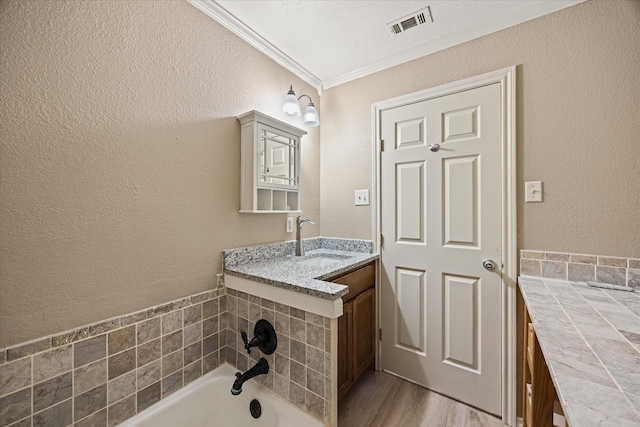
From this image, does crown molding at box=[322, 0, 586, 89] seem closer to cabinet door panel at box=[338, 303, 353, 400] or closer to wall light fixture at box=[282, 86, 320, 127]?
wall light fixture at box=[282, 86, 320, 127]

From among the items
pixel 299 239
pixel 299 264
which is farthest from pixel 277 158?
pixel 299 264

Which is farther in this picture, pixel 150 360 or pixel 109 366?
pixel 150 360

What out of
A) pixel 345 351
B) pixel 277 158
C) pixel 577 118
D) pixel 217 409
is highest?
pixel 577 118

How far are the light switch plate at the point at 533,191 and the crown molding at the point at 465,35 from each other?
3.08 ft

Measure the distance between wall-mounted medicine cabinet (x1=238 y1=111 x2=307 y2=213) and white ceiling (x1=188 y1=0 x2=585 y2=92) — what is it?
57cm

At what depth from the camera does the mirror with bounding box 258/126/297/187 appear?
5.17ft

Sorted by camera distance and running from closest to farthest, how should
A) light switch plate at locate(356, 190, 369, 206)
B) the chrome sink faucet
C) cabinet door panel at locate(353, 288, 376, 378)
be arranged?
cabinet door panel at locate(353, 288, 376, 378) < the chrome sink faucet < light switch plate at locate(356, 190, 369, 206)

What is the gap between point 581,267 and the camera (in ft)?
4.23

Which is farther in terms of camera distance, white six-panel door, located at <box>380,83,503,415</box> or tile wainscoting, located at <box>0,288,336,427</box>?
white six-panel door, located at <box>380,83,503,415</box>

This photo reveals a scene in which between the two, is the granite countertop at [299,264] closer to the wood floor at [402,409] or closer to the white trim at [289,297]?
the white trim at [289,297]

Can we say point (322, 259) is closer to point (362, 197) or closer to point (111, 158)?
point (362, 197)

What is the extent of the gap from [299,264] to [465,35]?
5.90 ft

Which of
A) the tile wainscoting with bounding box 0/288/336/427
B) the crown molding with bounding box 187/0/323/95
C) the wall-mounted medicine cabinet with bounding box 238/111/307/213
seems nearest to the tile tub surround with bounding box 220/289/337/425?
the tile wainscoting with bounding box 0/288/336/427

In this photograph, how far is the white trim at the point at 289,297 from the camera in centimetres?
107
